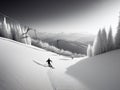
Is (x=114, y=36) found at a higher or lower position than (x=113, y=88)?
higher

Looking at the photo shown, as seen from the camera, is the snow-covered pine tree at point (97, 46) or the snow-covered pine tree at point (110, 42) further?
the snow-covered pine tree at point (97, 46)

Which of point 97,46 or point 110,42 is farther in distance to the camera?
Result: point 97,46

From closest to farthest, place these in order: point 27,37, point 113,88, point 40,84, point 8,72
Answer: point 8,72 → point 40,84 → point 113,88 → point 27,37

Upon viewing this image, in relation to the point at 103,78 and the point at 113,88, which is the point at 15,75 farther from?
the point at 103,78

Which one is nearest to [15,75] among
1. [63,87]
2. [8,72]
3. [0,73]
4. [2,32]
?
[8,72]

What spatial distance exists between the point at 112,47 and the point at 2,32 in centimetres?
1732

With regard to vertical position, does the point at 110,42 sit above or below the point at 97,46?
above

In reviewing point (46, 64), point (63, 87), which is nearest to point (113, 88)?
point (63, 87)

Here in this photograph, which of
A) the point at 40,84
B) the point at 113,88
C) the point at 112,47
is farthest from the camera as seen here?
the point at 112,47

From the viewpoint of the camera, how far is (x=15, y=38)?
8742mm

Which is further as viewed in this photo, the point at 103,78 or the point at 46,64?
the point at 103,78

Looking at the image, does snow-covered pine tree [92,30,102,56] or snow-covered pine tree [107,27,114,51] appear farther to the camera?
snow-covered pine tree [92,30,102,56]

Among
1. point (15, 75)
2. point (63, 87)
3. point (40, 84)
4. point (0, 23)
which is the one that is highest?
point (0, 23)

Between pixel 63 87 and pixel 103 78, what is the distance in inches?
139
